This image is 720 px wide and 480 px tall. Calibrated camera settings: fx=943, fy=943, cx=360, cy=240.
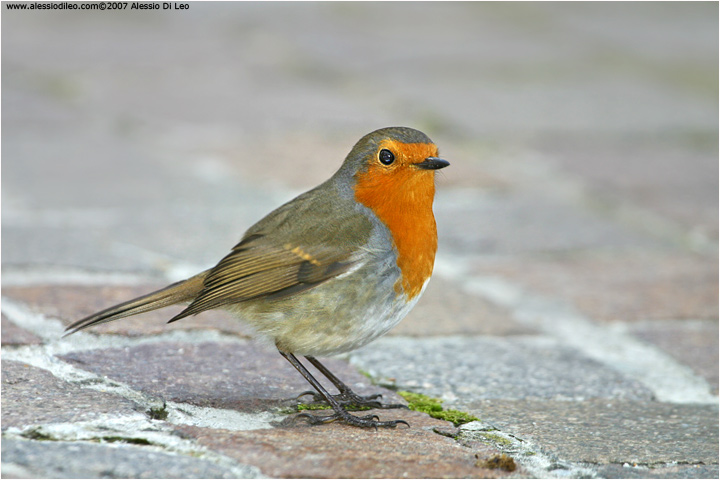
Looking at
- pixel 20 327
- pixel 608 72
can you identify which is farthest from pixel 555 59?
pixel 20 327

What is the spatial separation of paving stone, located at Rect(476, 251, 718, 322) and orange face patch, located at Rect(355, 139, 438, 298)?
914 millimetres

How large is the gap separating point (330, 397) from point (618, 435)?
2.74ft

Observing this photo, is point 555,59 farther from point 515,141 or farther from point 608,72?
point 515,141

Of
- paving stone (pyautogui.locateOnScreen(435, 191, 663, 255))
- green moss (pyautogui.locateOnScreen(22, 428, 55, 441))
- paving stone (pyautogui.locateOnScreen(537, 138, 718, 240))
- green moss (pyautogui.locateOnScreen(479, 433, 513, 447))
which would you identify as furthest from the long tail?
paving stone (pyautogui.locateOnScreen(537, 138, 718, 240))

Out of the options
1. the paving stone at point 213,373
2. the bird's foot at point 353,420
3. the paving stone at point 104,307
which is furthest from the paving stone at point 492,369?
the paving stone at point 104,307

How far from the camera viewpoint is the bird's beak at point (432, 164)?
127 inches

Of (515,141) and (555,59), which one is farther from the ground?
(555,59)

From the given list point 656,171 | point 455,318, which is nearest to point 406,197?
point 455,318

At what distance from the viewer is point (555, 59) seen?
340 inches

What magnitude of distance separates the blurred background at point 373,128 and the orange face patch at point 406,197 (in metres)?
0.63

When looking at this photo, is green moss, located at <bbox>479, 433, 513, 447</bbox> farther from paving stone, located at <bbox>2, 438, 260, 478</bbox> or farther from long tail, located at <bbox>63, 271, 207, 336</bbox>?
long tail, located at <bbox>63, 271, 207, 336</bbox>

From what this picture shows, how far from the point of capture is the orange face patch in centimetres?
316

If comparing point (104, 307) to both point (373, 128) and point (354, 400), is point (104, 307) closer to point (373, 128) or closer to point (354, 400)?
point (354, 400)

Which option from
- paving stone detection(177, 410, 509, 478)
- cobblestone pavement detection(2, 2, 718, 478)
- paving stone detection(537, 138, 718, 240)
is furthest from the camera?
paving stone detection(537, 138, 718, 240)
